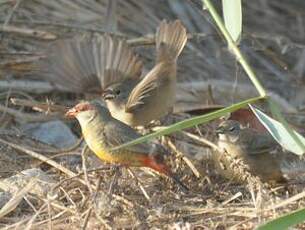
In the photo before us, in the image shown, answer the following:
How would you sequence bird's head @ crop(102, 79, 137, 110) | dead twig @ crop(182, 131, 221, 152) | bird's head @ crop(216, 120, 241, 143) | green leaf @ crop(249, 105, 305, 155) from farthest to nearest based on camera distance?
1. bird's head @ crop(102, 79, 137, 110)
2. dead twig @ crop(182, 131, 221, 152)
3. bird's head @ crop(216, 120, 241, 143)
4. green leaf @ crop(249, 105, 305, 155)

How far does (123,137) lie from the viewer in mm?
4855

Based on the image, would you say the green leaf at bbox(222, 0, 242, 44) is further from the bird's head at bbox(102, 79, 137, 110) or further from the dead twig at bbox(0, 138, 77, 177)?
the bird's head at bbox(102, 79, 137, 110)

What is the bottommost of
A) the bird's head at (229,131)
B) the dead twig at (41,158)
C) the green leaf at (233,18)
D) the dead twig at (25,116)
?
the bird's head at (229,131)

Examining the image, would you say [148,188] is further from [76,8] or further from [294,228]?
[76,8]

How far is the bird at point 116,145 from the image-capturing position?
479cm

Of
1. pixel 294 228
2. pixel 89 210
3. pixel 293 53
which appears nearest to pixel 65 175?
pixel 89 210

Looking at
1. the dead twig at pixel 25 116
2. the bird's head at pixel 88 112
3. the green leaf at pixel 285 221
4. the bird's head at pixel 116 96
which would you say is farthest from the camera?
the dead twig at pixel 25 116

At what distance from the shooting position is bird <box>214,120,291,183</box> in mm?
5031

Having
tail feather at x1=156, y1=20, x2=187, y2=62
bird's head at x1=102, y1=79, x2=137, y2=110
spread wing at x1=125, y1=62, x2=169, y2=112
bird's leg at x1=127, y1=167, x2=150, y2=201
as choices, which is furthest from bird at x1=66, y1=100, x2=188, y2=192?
tail feather at x1=156, y1=20, x2=187, y2=62

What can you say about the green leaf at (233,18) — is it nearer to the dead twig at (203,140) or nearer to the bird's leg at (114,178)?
the bird's leg at (114,178)

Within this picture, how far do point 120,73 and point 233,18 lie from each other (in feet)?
7.14

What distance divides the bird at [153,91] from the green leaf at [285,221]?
7.04 feet

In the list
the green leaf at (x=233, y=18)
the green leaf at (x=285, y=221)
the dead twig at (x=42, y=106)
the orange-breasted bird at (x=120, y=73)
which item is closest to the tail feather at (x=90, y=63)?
the orange-breasted bird at (x=120, y=73)

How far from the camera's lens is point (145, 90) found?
5645 mm
